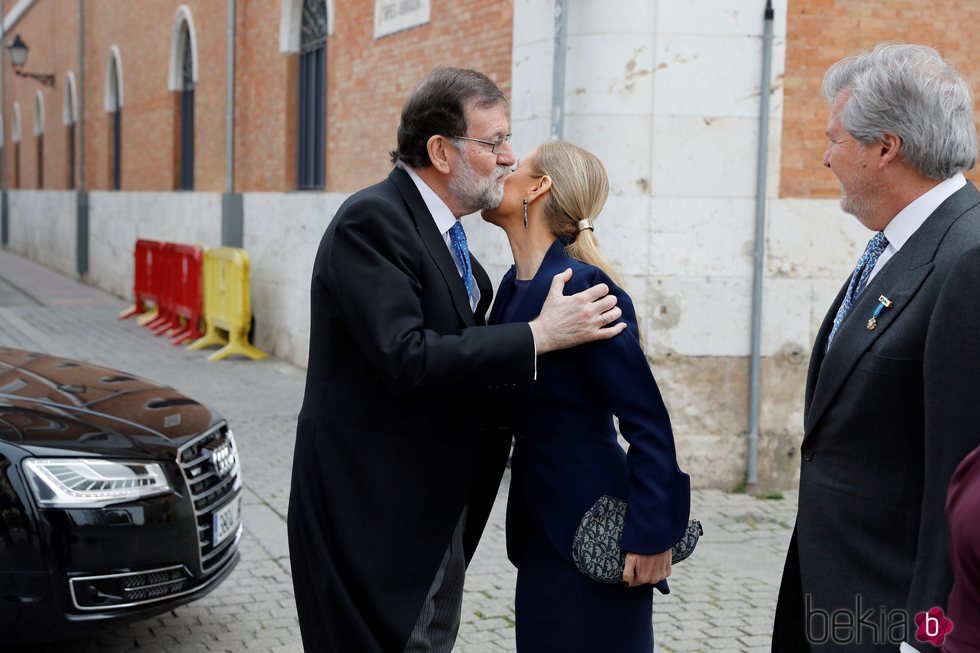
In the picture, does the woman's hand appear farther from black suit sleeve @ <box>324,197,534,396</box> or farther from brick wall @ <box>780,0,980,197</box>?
brick wall @ <box>780,0,980,197</box>

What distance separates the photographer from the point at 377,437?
286 centimetres

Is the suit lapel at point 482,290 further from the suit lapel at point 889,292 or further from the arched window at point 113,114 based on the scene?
the arched window at point 113,114

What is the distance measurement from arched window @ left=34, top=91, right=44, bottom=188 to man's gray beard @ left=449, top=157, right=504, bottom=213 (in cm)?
3121

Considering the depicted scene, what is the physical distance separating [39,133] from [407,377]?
3261 cm

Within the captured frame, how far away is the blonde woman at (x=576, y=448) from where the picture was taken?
9.11 feet

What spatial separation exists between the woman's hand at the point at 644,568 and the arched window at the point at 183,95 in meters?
15.6

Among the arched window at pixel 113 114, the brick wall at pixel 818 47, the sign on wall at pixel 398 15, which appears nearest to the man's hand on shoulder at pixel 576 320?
the brick wall at pixel 818 47

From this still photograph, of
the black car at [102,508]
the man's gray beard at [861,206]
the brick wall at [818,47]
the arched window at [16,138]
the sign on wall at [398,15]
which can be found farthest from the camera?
the arched window at [16,138]

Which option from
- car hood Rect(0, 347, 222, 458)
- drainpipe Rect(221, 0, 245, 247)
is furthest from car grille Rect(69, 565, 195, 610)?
drainpipe Rect(221, 0, 245, 247)

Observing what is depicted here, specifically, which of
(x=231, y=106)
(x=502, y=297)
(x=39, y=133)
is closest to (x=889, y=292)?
(x=502, y=297)

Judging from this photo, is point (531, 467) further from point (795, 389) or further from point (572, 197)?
point (795, 389)

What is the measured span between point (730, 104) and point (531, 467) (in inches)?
190

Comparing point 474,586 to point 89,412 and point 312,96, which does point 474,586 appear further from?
point 312,96

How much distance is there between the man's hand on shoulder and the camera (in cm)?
274
